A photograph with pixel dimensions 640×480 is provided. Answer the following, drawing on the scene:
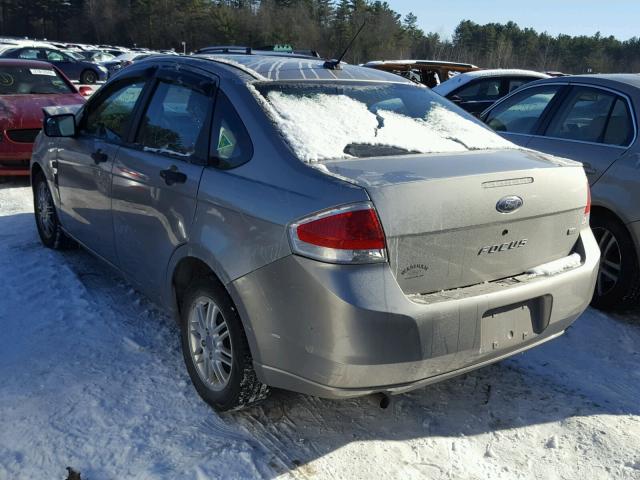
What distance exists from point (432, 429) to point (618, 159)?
243cm

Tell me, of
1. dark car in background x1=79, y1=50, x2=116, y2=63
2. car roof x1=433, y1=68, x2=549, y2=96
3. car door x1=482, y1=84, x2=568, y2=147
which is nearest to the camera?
car door x1=482, y1=84, x2=568, y2=147

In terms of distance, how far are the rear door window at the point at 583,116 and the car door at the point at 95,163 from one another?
10.4 feet

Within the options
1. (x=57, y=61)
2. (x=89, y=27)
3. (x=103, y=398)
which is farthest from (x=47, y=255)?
(x=89, y=27)

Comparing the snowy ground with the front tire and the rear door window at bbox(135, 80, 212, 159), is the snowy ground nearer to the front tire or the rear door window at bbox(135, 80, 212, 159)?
the front tire

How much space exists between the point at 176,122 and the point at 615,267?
10.2 ft

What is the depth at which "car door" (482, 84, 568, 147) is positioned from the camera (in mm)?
5004

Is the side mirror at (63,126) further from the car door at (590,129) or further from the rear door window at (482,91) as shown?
the rear door window at (482,91)

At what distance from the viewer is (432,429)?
2916 mm

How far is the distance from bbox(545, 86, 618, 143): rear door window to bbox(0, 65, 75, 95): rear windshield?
693 centimetres

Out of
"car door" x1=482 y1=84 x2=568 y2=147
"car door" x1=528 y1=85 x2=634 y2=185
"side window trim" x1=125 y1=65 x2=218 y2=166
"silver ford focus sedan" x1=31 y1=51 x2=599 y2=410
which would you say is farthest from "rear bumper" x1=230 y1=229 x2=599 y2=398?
"car door" x1=482 y1=84 x2=568 y2=147

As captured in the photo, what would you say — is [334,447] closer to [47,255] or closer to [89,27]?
[47,255]

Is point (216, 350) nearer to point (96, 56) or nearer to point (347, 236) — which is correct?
point (347, 236)

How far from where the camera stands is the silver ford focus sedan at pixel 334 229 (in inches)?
92.1

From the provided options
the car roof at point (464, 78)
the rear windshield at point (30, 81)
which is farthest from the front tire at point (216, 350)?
the car roof at point (464, 78)
